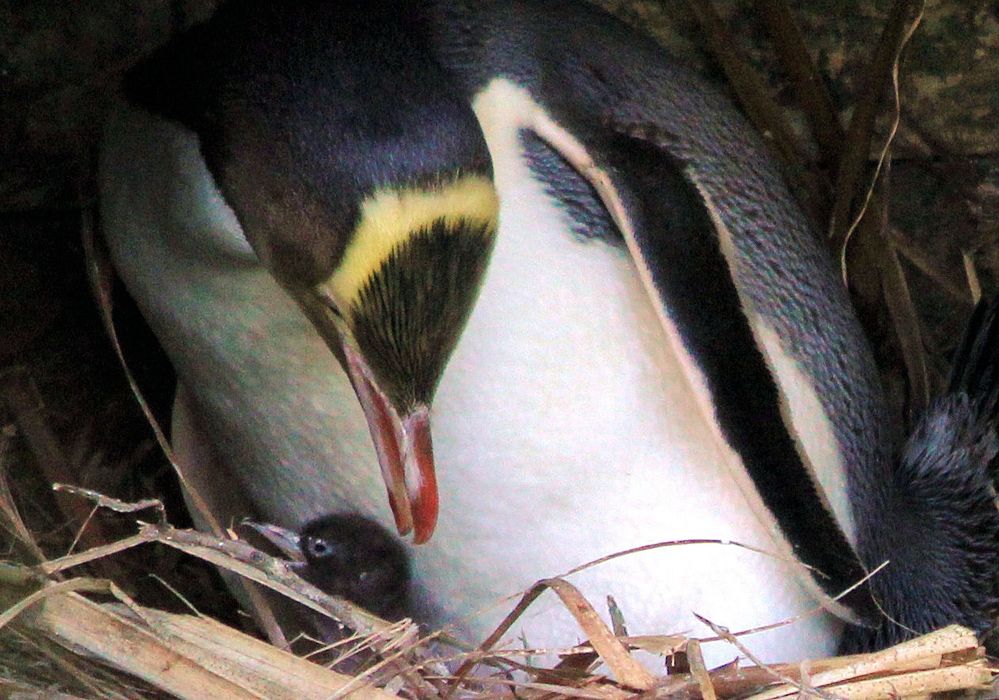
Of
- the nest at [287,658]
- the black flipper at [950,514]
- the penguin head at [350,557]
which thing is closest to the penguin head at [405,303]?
the nest at [287,658]

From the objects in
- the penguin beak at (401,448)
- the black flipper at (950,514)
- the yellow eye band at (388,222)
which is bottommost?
the black flipper at (950,514)

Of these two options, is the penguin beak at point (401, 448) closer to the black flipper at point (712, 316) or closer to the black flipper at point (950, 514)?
the black flipper at point (712, 316)

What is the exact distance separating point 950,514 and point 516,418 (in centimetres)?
68

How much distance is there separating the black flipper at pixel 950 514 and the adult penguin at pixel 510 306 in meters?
0.02

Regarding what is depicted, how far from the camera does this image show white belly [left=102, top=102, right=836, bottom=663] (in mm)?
1227

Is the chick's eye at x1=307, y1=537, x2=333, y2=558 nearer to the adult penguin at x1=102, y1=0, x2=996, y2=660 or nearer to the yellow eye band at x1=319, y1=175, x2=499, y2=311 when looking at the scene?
the adult penguin at x1=102, y1=0, x2=996, y2=660

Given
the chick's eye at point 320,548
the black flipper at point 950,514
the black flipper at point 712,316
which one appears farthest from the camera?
the black flipper at point 950,514

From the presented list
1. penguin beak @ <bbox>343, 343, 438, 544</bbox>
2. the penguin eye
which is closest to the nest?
penguin beak @ <bbox>343, 343, 438, 544</bbox>

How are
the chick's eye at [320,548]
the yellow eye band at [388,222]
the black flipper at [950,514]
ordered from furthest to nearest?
the black flipper at [950,514]
the chick's eye at [320,548]
the yellow eye band at [388,222]

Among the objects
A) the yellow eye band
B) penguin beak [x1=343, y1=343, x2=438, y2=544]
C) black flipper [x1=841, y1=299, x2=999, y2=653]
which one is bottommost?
black flipper [x1=841, y1=299, x2=999, y2=653]

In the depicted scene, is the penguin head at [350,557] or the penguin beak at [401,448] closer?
the penguin beak at [401,448]

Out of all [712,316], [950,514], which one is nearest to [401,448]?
[712,316]

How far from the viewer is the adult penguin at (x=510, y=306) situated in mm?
1019

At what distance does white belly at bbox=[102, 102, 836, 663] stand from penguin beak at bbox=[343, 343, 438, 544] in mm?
189
